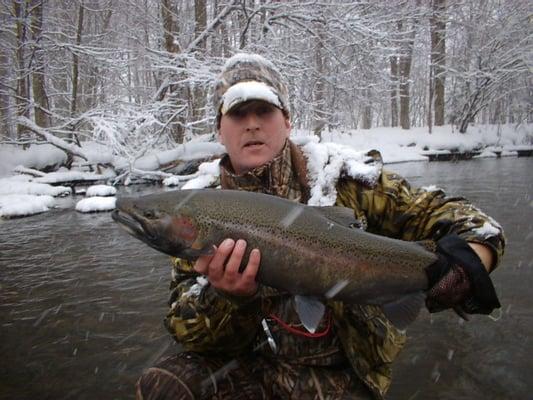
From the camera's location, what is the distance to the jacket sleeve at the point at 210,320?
6.61 feet

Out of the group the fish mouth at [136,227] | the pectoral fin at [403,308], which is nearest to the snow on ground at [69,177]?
the fish mouth at [136,227]

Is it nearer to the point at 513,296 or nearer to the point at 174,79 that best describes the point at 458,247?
the point at 513,296

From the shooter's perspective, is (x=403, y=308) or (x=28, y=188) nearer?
(x=403, y=308)

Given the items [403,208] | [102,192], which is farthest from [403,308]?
[102,192]

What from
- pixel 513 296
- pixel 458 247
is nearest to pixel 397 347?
pixel 458 247

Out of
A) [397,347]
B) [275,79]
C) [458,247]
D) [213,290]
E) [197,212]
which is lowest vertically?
[397,347]

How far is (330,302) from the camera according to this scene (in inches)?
76.4

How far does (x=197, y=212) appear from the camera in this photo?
176 cm

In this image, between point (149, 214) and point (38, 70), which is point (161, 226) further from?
point (38, 70)

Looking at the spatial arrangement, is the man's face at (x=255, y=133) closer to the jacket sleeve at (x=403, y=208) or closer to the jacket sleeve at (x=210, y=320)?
the jacket sleeve at (x=403, y=208)

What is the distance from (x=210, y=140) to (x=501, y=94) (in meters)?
18.7

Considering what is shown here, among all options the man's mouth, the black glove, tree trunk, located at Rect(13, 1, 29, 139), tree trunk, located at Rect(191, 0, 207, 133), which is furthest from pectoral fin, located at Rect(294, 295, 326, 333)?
Answer: tree trunk, located at Rect(13, 1, 29, 139)

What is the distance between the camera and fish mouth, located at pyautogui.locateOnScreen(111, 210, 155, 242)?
1.72 meters

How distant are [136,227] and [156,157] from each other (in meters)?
13.6
